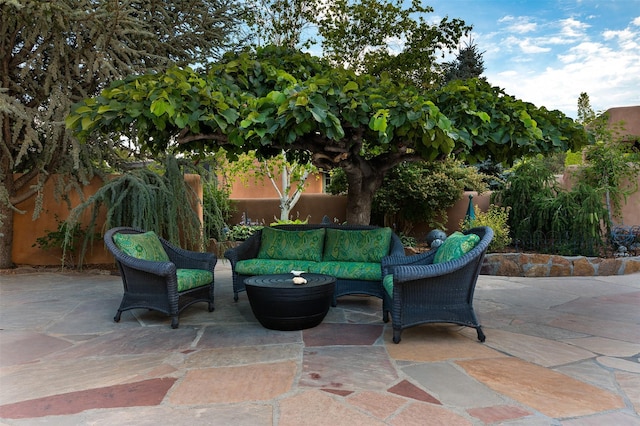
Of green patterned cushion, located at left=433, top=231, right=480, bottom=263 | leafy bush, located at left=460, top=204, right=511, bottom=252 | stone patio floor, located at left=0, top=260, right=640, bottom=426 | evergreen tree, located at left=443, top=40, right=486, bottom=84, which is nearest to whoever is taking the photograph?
stone patio floor, located at left=0, top=260, right=640, bottom=426

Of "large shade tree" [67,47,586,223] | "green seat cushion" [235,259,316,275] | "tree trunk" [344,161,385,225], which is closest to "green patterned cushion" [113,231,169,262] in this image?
"green seat cushion" [235,259,316,275]

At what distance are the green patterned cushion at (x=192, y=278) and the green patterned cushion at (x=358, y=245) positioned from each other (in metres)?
1.44

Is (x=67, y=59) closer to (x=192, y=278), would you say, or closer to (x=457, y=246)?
(x=192, y=278)

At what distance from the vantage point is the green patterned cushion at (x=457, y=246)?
3861mm

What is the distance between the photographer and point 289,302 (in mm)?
3861

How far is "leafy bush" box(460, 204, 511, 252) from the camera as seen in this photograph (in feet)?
27.0

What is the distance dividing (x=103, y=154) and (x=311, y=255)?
16.5 ft

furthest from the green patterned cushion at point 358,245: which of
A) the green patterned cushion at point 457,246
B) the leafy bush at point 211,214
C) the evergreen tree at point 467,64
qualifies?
the evergreen tree at point 467,64

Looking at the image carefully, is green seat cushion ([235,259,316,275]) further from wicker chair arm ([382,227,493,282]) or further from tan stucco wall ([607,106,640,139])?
tan stucco wall ([607,106,640,139])

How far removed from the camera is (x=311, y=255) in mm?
5371

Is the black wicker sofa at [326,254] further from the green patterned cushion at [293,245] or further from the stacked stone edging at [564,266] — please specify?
the stacked stone edging at [564,266]

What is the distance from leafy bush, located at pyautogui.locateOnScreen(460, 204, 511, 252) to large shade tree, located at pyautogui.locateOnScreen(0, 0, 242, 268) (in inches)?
245

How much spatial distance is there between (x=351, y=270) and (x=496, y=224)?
15.2 feet

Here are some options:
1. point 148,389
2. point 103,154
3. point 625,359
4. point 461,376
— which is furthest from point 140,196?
point 625,359
